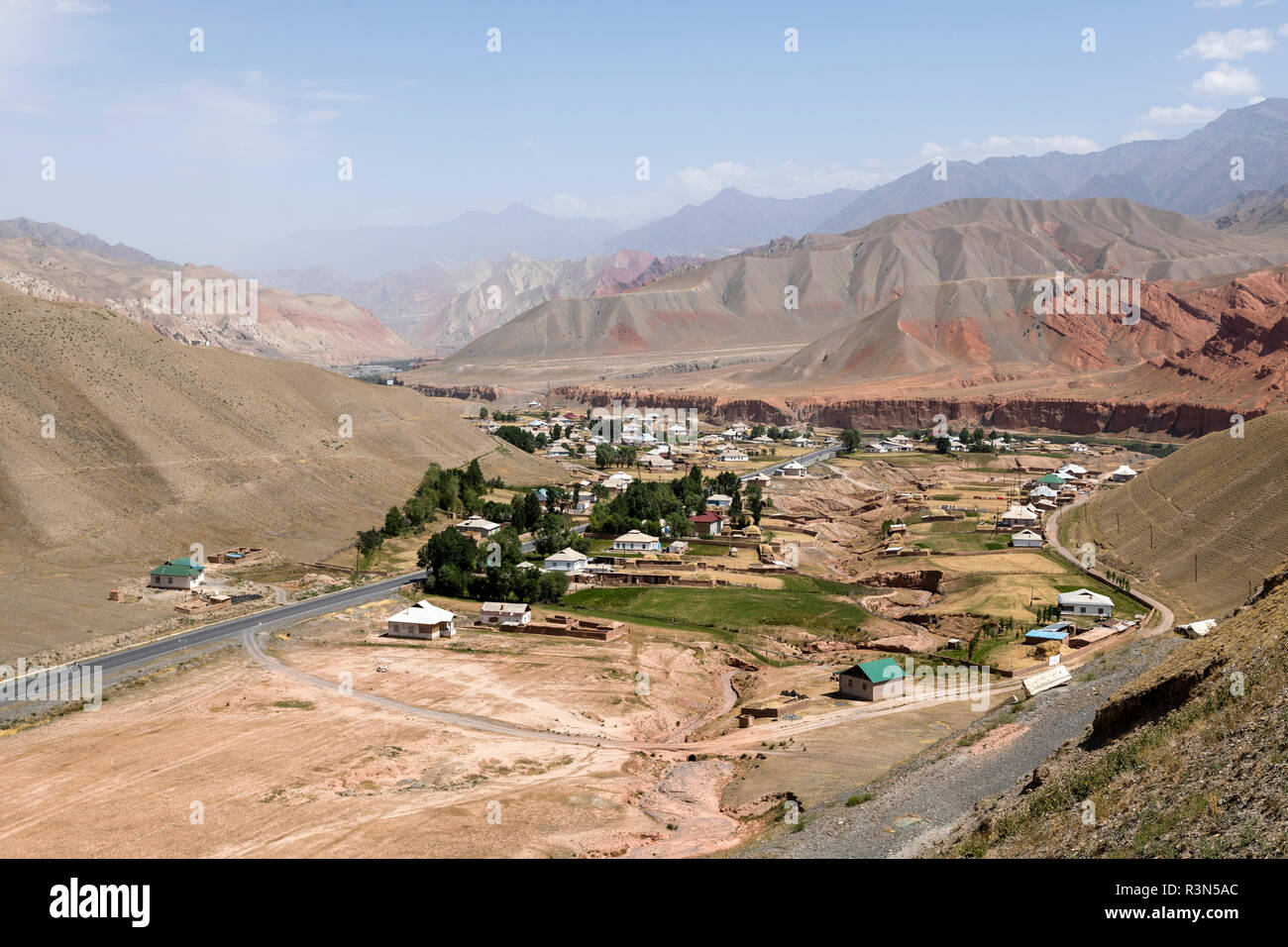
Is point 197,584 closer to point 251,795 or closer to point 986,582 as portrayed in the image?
point 251,795

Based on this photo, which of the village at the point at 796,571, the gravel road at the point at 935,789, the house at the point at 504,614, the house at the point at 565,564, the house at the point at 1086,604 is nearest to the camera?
the gravel road at the point at 935,789

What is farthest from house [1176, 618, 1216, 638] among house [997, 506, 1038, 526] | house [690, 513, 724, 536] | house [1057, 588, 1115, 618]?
house [690, 513, 724, 536]

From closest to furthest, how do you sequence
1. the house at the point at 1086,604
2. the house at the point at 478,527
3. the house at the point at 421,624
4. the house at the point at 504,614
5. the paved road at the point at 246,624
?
the paved road at the point at 246,624 < the house at the point at 421,624 < the house at the point at 1086,604 < the house at the point at 504,614 < the house at the point at 478,527

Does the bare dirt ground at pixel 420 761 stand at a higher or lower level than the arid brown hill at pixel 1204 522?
lower

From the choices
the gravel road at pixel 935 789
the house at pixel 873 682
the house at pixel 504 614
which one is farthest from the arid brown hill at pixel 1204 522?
the house at pixel 504 614

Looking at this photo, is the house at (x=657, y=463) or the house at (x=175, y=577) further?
the house at (x=657, y=463)

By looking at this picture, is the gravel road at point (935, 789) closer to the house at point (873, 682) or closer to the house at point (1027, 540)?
the house at point (873, 682)
